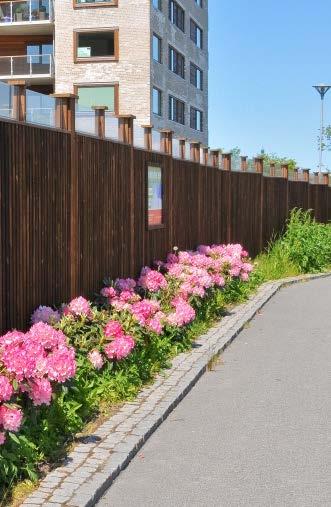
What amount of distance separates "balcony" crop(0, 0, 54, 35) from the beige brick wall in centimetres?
127

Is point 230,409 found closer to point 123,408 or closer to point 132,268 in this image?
point 123,408

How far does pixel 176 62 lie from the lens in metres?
46.1

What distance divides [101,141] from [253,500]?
525 cm

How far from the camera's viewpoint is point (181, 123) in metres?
47.7

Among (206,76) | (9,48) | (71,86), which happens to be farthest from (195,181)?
(206,76)

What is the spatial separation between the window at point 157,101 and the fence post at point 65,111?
111 feet

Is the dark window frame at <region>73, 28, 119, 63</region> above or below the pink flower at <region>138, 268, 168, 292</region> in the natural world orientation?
above

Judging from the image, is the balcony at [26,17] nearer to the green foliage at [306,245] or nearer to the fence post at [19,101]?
the green foliage at [306,245]

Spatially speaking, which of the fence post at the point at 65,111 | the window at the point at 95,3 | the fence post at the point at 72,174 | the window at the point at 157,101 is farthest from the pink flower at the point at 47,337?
the window at the point at 157,101

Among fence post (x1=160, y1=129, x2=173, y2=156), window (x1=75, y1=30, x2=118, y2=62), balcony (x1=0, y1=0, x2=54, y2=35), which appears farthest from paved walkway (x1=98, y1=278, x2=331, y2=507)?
balcony (x1=0, y1=0, x2=54, y2=35)

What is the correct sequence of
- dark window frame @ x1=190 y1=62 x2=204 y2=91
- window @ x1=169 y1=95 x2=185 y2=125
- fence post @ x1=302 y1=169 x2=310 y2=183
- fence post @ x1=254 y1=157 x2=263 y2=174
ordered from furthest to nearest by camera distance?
dark window frame @ x1=190 y1=62 x2=204 y2=91, window @ x1=169 y1=95 x2=185 y2=125, fence post @ x1=302 y1=169 x2=310 y2=183, fence post @ x1=254 y1=157 x2=263 y2=174

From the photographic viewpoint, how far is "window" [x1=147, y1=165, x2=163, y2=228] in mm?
11703

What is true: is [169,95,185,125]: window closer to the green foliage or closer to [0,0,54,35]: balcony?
[0,0,54,35]: balcony

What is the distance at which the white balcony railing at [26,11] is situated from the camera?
139 ft
